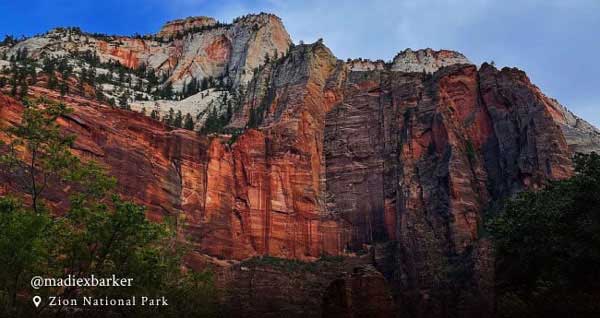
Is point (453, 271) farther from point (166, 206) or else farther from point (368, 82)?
point (368, 82)

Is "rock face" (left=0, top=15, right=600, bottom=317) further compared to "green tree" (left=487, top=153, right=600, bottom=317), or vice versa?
"rock face" (left=0, top=15, right=600, bottom=317)

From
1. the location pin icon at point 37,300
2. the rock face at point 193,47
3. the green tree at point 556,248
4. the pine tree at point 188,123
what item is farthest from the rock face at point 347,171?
the location pin icon at point 37,300

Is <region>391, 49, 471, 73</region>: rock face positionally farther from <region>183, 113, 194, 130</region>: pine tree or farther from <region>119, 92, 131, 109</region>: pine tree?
<region>119, 92, 131, 109</region>: pine tree

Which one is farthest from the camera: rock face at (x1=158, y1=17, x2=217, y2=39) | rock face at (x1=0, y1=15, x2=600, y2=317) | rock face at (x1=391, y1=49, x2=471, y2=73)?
rock face at (x1=158, y1=17, x2=217, y2=39)

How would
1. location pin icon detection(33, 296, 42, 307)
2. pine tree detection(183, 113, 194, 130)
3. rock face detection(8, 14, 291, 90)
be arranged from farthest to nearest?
rock face detection(8, 14, 291, 90) < pine tree detection(183, 113, 194, 130) < location pin icon detection(33, 296, 42, 307)

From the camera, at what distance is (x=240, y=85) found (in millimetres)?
106188

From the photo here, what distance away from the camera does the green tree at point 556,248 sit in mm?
33938

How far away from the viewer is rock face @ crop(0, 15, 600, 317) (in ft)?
201

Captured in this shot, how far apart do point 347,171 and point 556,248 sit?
144 feet

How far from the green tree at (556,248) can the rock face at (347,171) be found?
1387 cm

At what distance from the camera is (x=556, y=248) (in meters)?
36.7

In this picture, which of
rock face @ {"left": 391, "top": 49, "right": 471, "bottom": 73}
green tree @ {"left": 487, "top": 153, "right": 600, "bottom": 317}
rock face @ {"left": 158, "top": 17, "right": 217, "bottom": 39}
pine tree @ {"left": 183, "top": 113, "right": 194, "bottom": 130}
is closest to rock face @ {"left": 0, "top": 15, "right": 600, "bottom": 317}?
pine tree @ {"left": 183, "top": 113, "right": 194, "bottom": 130}

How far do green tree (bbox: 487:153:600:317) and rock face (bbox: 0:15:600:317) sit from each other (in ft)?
45.5

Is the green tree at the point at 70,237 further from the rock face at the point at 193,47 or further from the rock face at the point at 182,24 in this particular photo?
the rock face at the point at 182,24
